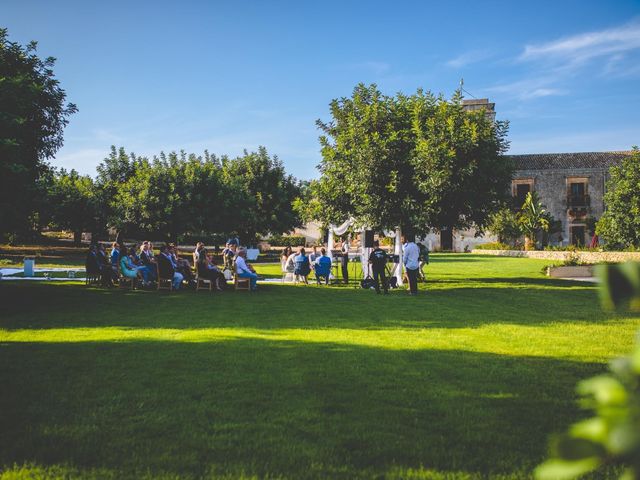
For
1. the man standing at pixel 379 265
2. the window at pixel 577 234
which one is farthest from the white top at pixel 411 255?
the window at pixel 577 234

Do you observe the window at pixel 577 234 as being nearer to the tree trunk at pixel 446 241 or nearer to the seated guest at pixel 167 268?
the tree trunk at pixel 446 241

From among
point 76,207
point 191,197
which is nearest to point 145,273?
point 191,197

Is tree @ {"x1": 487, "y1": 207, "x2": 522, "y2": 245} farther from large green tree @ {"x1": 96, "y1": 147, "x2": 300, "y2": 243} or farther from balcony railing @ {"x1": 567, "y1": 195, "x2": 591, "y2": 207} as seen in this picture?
large green tree @ {"x1": 96, "y1": 147, "x2": 300, "y2": 243}

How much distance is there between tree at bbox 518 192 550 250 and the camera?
1754 inches

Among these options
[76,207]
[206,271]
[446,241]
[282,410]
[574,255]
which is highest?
[76,207]

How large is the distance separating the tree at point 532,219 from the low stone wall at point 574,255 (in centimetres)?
319

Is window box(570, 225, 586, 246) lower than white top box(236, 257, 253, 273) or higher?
higher

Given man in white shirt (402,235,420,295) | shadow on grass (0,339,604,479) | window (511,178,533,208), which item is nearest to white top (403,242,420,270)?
man in white shirt (402,235,420,295)

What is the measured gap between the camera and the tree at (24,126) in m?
13.0

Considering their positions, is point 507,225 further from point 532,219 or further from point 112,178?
point 112,178

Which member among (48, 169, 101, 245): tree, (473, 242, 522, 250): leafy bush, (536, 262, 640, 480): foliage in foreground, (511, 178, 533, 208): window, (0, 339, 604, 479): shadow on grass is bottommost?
(0, 339, 604, 479): shadow on grass

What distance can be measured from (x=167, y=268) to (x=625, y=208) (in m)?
24.0

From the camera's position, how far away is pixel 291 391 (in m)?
5.23

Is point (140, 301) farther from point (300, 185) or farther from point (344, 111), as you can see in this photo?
point (300, 185)
